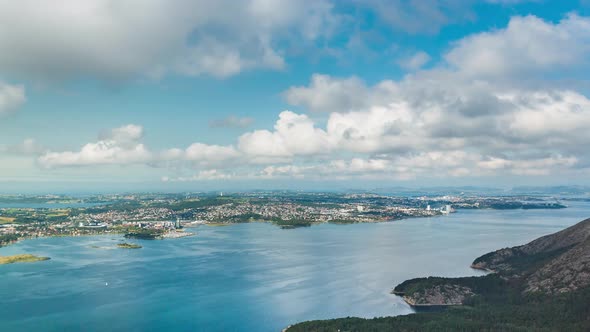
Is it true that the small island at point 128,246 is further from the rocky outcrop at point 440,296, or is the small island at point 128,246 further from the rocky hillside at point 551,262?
the rocky hillside at point 551,262

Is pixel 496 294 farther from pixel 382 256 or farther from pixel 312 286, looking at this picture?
pixel 382 256

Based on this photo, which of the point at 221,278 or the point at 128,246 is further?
the point at 128,246

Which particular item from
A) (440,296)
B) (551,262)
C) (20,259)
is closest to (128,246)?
(20,259)

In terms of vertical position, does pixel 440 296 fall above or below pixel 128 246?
above

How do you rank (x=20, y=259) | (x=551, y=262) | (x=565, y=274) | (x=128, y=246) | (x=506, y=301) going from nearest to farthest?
1. (x=506, y=301)
2. (x=565, y=274)
3. (x=551, y=262)
4. (x=20, y=259)
5. (x=128, y=246)

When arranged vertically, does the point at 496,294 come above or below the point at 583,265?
below

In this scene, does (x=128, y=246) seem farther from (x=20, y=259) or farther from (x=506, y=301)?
(x=506, y=301)

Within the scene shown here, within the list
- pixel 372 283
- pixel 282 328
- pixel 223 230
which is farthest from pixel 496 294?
pixel 223 230

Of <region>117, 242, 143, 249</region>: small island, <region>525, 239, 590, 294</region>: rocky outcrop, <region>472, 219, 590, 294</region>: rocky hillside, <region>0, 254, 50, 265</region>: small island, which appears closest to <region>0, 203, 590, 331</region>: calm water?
<region>117, 242, 143, 249</region>: small island

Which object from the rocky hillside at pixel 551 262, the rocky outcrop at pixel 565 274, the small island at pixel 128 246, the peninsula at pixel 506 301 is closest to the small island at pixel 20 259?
the small island at pixel 128 246
